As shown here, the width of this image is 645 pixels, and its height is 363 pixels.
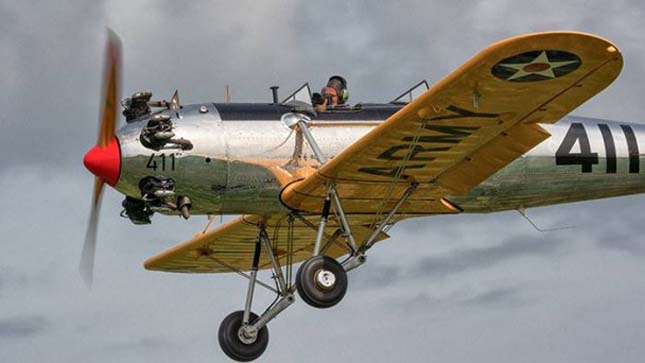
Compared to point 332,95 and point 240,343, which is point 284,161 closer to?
point 332,95

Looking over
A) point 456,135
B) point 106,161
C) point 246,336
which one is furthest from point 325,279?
point 106,161

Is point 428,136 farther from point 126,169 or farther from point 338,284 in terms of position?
point 126,169

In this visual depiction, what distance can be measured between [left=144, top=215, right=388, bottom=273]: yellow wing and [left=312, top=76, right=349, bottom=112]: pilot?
1547 millimetres

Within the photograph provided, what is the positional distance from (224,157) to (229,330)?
304 centimetres

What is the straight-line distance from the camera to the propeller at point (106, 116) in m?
17.0

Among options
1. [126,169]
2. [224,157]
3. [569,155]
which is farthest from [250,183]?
[569,155]

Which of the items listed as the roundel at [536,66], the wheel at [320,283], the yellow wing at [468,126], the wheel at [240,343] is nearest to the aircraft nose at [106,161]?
the yellow wing at [468,126]

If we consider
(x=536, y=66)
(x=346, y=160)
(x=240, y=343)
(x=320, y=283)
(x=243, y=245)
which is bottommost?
(x=240, y=343)

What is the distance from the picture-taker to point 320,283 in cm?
1652

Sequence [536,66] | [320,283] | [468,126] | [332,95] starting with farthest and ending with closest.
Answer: [332,95] → [320,283] → [468,126] → [536,66]

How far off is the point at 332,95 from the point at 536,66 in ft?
13.9

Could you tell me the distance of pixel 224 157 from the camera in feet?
55.8

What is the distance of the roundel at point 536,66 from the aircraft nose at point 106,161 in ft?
Answer: 16.2

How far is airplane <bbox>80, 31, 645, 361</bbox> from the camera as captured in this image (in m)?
15.7
